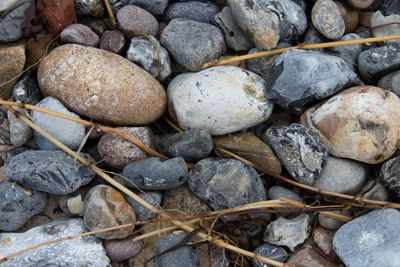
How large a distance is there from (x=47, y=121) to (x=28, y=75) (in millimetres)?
394

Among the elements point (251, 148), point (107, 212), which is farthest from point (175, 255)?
point (251, 148)

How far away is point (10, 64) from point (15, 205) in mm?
869

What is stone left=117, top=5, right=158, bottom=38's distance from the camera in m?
2.49

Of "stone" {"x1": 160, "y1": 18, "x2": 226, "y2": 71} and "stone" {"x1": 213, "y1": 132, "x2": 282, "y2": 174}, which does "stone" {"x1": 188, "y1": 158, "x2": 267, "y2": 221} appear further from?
"stone" {"x1": 160, "y1": 18, "x2": 226, "y2": 71}

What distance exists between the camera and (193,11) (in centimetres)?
264

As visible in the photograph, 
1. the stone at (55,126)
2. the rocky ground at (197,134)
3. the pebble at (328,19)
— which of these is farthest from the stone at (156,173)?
the pebble at (328,19)

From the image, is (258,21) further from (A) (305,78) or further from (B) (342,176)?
(B) (342,176)

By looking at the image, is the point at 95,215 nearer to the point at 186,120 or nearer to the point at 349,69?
the point at 186,120

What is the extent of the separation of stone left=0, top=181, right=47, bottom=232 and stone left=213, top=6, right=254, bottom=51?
1562 millimetres

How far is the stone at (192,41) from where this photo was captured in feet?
8.13

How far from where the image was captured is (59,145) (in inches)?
85.0

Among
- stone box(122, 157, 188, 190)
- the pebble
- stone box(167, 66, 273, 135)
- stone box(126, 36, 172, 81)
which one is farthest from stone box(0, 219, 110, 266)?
the pebble

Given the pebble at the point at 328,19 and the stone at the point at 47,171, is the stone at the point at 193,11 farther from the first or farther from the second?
→ the stone at the point at 47,171

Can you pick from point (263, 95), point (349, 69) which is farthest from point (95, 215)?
point (349, 69)
